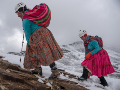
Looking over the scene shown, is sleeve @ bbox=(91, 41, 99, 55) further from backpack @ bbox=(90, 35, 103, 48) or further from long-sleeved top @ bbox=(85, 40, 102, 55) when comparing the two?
backpack @ bbox=(90, 35, 103, 48)

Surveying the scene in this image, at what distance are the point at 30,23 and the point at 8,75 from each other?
128 cm

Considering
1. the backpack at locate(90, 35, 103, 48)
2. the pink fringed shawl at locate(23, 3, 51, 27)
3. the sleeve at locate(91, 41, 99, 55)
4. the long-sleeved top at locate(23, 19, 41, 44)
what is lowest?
the sleeve at locate(91, 41, 99, 55)

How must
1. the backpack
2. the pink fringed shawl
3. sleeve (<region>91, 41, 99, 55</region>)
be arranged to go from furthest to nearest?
1. the backpack
2. sleeve (<region>91, 41, 99, 55</region>)
3. the pink fringed shawl

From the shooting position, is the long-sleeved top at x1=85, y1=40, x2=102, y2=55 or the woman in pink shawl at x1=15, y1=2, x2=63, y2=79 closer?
the woman in pink shawl at x1=15, y1=2, x2=63, y2=79

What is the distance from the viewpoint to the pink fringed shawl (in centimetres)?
218

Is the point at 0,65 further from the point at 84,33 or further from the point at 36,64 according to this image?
the point at 84,33

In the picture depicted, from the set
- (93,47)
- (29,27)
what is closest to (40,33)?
(29,27)

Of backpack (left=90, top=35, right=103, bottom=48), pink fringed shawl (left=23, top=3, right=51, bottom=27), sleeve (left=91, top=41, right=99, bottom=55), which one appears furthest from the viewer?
backpack (left=90, top=35, right=103, bottom=48)

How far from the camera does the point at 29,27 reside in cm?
226

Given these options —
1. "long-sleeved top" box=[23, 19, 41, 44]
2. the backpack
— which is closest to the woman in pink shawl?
"long-sleeved top" box=[23, 19, 41, 44]

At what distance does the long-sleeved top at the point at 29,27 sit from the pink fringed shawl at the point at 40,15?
8 centimetres

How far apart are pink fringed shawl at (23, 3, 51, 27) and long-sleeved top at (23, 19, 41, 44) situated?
0.08 metres

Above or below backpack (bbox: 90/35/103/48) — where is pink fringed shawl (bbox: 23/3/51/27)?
above

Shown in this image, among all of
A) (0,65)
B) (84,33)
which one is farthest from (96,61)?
(0,65)
